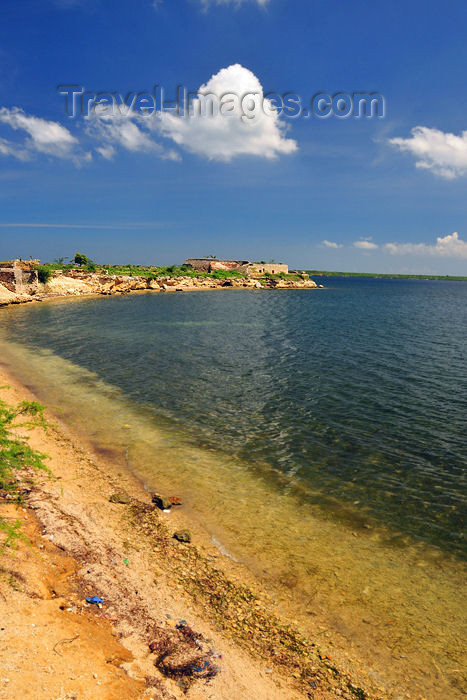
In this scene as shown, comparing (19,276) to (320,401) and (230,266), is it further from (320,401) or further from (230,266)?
(230,266)

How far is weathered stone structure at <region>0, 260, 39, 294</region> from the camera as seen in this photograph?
78312mm

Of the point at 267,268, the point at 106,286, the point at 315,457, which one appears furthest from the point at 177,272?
the point at 315,457

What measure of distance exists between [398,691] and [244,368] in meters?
22.4

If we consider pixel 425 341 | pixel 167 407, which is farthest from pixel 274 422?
pixel 425 341

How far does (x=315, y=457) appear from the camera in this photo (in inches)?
596

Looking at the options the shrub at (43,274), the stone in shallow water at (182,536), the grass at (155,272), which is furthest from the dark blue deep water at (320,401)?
the grass at (155,272)

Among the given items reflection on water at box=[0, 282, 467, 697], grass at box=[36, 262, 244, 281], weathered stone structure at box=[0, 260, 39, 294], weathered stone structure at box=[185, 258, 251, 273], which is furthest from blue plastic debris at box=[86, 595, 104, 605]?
weathered stone structure at box=[185, 258, 251, 273]

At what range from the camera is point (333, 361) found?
30656 mm

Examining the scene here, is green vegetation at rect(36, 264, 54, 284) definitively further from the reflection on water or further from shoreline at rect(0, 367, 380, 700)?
shoreline at rect(0, 367, 380, 700)

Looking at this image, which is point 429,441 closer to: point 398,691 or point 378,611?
point 378,611

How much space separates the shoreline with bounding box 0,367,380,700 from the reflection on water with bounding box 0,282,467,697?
35.1 inches

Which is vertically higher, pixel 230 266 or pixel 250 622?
pixel 230 266

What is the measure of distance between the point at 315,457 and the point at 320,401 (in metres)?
6.40

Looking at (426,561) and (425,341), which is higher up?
(425,341)
